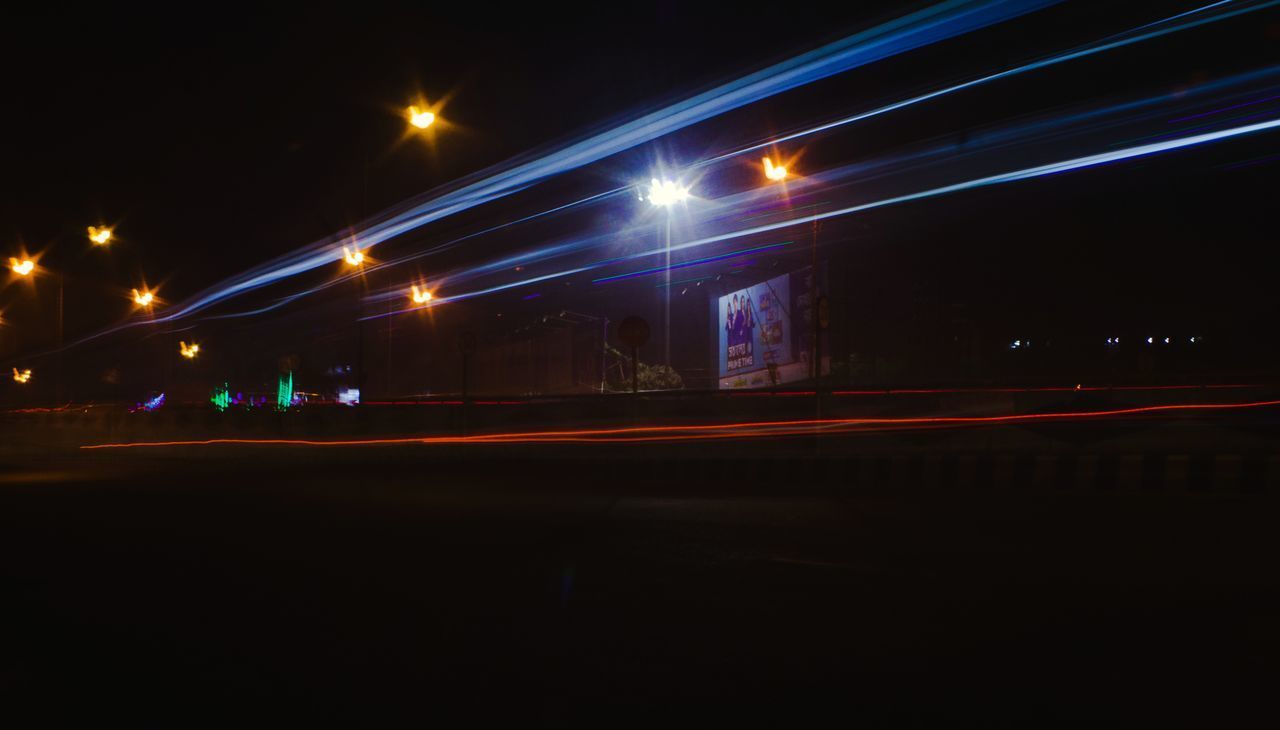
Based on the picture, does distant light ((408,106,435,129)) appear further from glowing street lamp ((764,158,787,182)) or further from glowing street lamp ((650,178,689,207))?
glowing street lamp ((764,158,787,182))

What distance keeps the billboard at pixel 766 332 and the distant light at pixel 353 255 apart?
14701 millimetres

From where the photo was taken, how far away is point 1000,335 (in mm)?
31359

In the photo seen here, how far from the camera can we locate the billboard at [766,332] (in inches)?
1131

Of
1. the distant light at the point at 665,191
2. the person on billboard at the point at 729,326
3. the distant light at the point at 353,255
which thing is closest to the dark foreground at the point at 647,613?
the distant light at the point at 665,191

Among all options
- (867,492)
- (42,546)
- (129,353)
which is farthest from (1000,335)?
(129,353)

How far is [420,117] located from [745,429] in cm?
914

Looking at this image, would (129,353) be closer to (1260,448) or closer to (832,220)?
(832,220)

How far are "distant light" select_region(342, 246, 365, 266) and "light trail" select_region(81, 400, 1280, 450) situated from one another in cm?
460

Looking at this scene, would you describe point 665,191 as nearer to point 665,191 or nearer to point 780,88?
point 665,191

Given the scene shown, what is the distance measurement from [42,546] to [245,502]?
116 inches

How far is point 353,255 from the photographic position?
20750 millimetres

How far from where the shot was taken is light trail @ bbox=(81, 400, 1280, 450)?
1534 cm

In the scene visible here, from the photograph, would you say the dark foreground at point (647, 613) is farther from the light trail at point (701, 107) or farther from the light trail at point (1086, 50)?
the light trail at point (1086, 50)

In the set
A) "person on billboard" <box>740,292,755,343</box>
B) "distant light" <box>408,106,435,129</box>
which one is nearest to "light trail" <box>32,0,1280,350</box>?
"distant light" <box>408,106,435,129</box>
